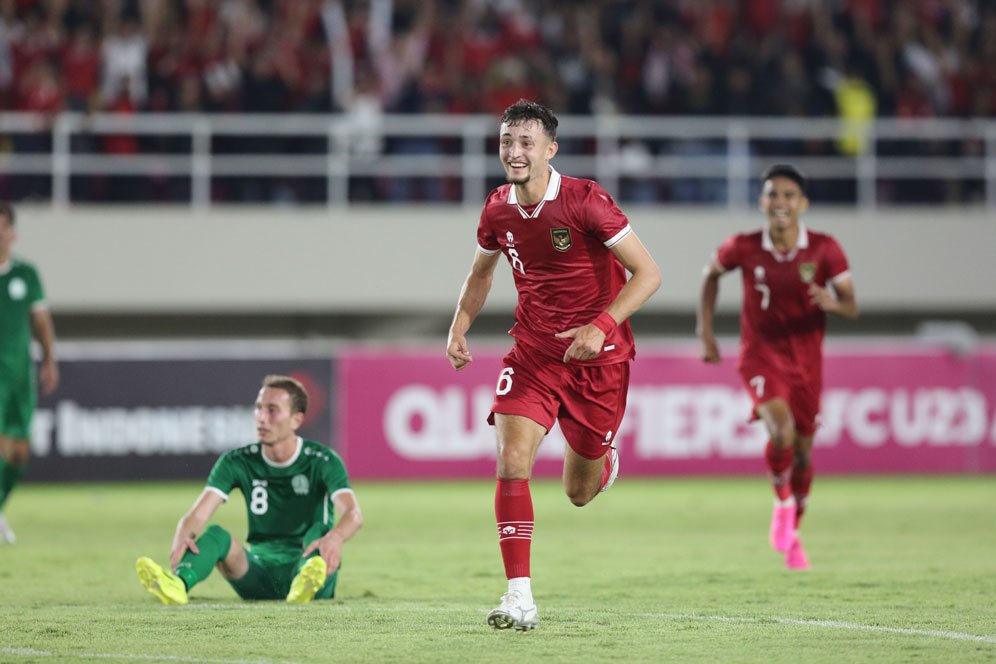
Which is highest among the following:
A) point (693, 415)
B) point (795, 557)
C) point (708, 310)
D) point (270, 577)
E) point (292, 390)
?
point (708, 310)

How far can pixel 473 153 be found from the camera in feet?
63.4

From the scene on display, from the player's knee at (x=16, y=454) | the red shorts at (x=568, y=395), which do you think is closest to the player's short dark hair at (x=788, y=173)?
the red shorts at (x=568, y=395)

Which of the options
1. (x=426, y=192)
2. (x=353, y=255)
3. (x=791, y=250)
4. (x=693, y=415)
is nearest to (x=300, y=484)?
(x=791, y=250)

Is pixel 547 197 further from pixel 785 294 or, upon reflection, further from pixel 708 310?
pixel 708 310

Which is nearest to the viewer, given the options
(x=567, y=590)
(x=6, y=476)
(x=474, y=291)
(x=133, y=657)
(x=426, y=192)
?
(x=133, y=657)

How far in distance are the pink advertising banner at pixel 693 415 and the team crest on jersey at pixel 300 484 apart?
30.9 feet

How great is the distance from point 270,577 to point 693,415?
1077 centimetres

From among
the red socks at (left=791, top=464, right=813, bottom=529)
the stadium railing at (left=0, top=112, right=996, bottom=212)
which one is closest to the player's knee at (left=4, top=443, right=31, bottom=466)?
the red socks at (left=791, top=464, right=813, bottom=529)

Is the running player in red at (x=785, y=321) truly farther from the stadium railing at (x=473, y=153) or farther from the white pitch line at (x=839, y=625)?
the stadium railing at (x=473, y=153)

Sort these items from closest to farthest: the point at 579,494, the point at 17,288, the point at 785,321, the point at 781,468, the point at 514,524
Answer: the point at 514,524
the point at 579,494
the point at 781,468
the point at 785,321
the point at 17,288

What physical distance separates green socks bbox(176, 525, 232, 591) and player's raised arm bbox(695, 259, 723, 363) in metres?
3.76

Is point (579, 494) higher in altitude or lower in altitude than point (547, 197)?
lower

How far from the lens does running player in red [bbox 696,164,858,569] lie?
32.2ft

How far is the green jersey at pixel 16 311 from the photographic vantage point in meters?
11.2
